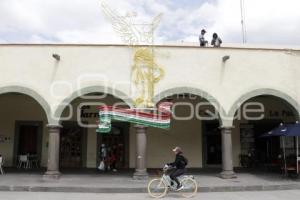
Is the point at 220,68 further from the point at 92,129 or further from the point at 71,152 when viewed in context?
the point at 71,152

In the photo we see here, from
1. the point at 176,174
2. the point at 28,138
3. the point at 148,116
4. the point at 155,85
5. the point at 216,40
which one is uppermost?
the point at 216,40

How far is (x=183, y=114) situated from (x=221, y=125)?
14.2ft

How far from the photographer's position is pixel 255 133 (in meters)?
21.4

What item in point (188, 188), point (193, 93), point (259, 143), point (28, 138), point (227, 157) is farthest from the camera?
point (259, 143)

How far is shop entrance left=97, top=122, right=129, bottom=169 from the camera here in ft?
66.8

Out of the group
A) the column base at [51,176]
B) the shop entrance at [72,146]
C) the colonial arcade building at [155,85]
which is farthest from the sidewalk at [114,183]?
the shop entrance at [72,146]

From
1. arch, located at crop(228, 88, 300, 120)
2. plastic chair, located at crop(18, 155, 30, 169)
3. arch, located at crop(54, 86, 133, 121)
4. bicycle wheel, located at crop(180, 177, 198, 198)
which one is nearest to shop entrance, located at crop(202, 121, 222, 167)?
arch, located at crop(228, 88, 300, 120)

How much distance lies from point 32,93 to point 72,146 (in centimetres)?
546

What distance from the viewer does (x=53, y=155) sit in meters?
15.8

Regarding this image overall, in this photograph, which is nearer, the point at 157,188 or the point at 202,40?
the point at 157,188

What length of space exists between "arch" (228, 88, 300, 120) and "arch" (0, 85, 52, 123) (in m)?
7.43

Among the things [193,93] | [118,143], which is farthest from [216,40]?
[118,143]

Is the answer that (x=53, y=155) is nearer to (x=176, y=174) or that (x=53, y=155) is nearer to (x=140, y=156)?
(x=140, y=156)

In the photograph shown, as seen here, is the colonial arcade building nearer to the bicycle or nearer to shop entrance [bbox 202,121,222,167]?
the bicycle
